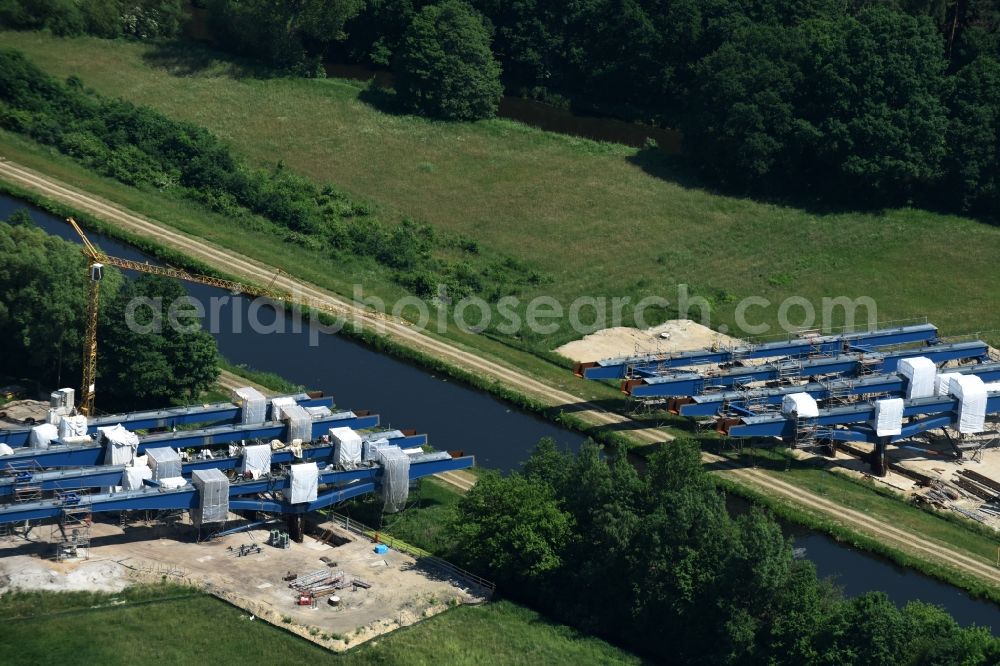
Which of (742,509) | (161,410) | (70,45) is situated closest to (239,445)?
(161,410)

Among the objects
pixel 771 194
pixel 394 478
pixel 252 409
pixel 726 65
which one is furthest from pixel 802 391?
pixel 726 65

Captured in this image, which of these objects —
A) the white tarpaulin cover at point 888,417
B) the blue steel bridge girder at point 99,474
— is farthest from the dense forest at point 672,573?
the white tarpaulin cover at point 888,417

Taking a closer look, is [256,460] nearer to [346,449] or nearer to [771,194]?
[346,449]

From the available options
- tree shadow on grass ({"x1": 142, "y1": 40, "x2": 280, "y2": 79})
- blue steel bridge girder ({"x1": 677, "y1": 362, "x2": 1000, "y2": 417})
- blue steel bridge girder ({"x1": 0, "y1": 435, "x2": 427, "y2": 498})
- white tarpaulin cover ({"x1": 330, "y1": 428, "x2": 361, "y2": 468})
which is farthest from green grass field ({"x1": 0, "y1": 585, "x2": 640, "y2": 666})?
tree shadow on grass ({"x1": 142, "y1": 40, "x2": 280, "y2": 79})

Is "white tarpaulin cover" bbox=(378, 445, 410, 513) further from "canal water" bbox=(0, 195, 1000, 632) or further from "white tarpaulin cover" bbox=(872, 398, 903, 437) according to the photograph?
"white tarpaulin cover" bbox=(872, 398, 903, 437)

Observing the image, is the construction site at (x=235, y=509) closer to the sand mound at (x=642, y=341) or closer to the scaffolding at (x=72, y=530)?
the scaffolding at (x=72, y=530)

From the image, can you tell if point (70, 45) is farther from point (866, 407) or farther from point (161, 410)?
point (866, 407)

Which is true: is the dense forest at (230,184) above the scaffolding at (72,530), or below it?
above
